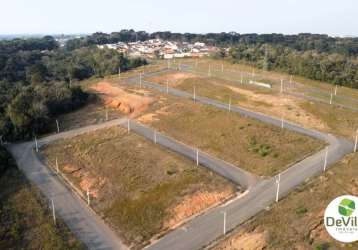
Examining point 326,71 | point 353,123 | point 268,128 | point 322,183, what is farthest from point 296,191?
point 326,71

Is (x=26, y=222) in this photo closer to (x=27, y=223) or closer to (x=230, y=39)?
(x=27, y=223)

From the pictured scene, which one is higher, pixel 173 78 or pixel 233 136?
pixel 173 78

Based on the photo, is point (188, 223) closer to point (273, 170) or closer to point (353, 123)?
point (273, 170)

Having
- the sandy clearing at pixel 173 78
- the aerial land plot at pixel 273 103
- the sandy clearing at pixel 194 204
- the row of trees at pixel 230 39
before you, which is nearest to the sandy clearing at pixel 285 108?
the aerial land plot at pixel 273 103

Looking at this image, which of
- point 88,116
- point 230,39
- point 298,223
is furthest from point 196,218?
point 230,39
